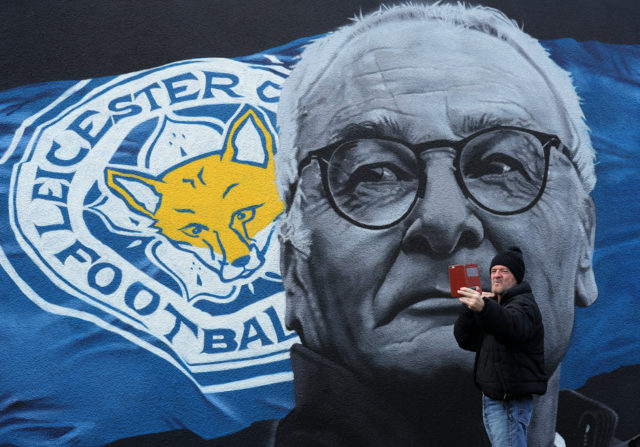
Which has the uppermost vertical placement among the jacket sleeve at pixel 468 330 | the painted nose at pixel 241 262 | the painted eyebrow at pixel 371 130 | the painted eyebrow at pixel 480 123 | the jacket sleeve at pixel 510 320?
the painted eyebrow at pixel 371 130

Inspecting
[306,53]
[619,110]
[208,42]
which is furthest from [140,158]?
[619,110]

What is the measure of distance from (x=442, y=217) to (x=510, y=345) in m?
1.19

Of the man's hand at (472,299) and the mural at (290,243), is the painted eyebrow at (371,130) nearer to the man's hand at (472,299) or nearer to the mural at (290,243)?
the mural at (290,243)

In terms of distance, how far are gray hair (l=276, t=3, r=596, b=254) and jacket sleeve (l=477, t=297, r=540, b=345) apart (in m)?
1.50

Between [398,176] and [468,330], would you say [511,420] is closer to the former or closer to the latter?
[468,330]

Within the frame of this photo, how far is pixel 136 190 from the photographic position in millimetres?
3352

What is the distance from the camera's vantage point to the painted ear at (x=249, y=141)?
11.4ft

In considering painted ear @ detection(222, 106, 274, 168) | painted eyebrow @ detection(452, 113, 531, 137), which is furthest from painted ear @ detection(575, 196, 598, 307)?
painted ear @ detection(222, 106, 274, 168)

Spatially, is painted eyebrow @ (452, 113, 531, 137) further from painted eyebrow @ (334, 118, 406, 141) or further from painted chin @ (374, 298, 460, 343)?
painted chin @ (374, 298, 460, 343)

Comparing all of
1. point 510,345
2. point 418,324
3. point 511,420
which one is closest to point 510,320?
point 510,345

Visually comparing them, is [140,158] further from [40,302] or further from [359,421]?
[359,421]

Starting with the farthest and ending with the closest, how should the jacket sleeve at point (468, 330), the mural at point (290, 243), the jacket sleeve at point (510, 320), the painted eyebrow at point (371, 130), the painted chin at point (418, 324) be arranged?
the painted eyebrow at point (371, 130) → the painted chin at point (418, 324) → the mural at point (290, 243) → the jacket sleeve at point (468, 330) → the jacket sleeve at point (510, 320)

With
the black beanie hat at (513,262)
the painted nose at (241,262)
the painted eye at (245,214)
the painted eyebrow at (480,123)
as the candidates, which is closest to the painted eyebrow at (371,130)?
the painted eyebrow at (480,123)

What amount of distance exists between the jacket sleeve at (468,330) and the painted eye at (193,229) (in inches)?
65.5
